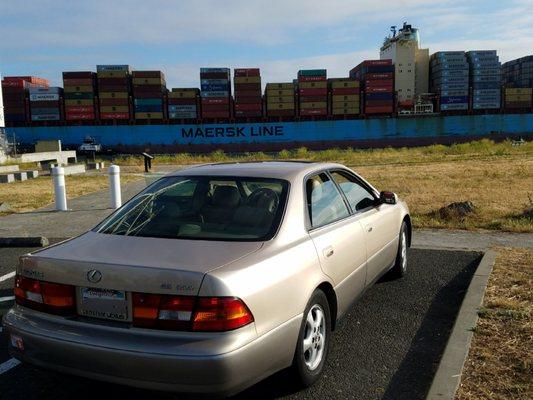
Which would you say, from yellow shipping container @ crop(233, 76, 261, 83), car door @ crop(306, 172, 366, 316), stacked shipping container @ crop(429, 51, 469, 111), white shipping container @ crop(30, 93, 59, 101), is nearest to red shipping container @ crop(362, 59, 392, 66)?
stacked shipping container @ crop(429, 51, 469, 111)

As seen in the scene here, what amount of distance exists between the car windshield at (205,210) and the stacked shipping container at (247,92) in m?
54.5

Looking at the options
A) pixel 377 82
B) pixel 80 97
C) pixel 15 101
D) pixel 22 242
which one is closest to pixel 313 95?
pixel 377 82

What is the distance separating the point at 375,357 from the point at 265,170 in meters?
1.59

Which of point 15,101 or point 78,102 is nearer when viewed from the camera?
point 15,101

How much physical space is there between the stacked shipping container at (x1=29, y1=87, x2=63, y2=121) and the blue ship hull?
1.47m

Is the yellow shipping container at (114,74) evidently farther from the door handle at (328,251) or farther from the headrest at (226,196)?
the door handle at (328,251)

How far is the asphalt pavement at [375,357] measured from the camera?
2930 millimetres

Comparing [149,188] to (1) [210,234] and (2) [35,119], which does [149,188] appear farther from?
(2) [35,119]

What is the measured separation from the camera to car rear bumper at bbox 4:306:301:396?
7.23 ft

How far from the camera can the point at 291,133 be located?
57.2 meters

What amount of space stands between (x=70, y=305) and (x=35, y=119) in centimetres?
5988

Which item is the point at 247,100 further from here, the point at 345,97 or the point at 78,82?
the point at 78,82

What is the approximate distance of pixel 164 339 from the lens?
226cm

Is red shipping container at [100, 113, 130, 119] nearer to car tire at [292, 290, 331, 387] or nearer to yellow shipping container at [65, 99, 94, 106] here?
yellow shipping container at [65, 99, 94, 106]
